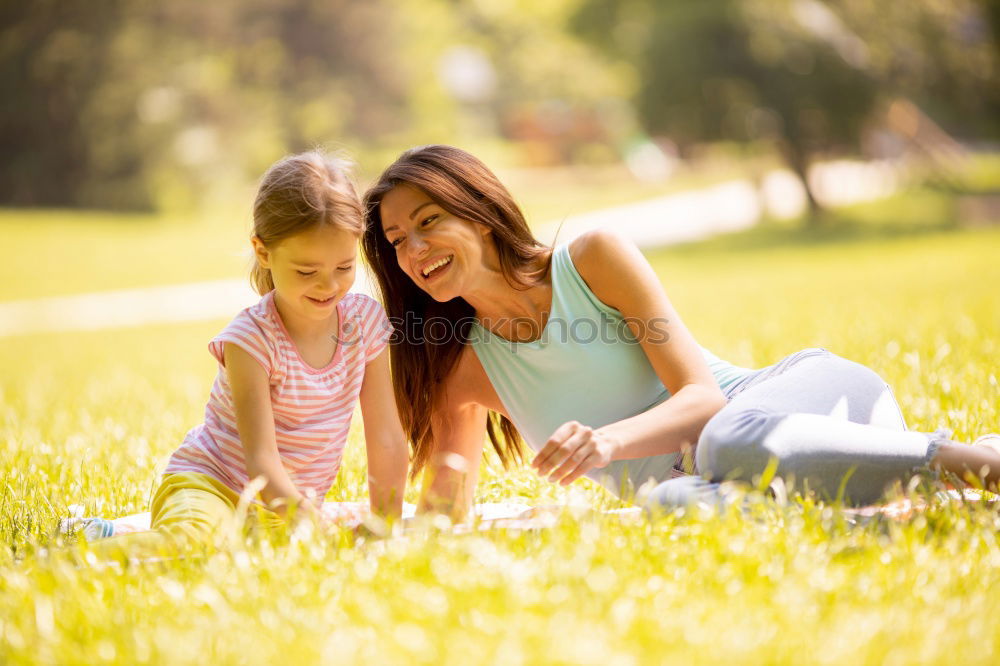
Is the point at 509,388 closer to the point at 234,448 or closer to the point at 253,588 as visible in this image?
the point at 234,448

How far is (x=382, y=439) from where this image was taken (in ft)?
10.5

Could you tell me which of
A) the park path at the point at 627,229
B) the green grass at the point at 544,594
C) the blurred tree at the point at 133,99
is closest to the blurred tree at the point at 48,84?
the blurred tree at the point at 133,99

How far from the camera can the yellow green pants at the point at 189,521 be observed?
8.71 feet

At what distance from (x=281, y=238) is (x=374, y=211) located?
43 cm

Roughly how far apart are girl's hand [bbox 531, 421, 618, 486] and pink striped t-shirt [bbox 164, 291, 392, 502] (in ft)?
2.72

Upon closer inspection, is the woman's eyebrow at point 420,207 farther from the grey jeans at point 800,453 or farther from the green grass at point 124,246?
the green grass at point 124,246

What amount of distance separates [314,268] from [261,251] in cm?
23

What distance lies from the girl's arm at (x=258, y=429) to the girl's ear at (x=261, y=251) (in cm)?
33

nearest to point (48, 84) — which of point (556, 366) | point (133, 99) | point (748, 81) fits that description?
point (133, 99)

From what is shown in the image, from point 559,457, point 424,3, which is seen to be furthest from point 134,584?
point 424,3

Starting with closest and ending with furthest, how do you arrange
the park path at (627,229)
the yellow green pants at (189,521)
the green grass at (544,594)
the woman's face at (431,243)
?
the green grass at (544,594), the yellow green pants at (189,521), the woman's face at (431,243), the park path at (627,229)

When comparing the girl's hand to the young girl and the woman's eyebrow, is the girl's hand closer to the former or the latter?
the young girl

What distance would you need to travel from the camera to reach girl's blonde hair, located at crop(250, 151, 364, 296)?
120 inches

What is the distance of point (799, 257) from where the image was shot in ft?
58.5
